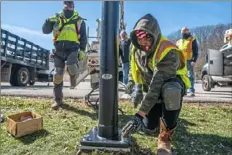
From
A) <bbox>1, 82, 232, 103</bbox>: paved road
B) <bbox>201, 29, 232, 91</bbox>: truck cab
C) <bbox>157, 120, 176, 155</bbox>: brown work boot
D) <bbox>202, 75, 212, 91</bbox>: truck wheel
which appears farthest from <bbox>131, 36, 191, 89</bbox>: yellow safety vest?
<bbox>202, 75, 212, 91</bbox>: truck wheel

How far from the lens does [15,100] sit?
5.10 meters

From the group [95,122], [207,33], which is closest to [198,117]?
[95,122]

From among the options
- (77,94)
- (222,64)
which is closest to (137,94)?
(77,94)

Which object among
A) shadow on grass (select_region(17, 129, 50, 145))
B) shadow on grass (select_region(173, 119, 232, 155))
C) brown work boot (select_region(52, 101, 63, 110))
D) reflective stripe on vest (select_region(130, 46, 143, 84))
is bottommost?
shadow on grass (select_region(173, 119, 232, 155))

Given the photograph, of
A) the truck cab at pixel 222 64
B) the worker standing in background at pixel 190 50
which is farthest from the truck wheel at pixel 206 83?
the worker standing in background at pixel 190 50

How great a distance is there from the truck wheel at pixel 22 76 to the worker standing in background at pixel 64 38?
6.80m

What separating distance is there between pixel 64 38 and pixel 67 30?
131 millimetres

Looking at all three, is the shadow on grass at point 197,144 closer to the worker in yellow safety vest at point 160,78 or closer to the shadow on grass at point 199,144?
the shadow on grass at point 199,144

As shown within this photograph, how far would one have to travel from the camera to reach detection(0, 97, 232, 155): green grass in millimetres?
3029

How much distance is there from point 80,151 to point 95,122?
3.88ft

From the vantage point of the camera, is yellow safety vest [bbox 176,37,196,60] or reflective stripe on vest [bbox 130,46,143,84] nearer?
reflective stripe on vest [bbox 130,46,143,84]

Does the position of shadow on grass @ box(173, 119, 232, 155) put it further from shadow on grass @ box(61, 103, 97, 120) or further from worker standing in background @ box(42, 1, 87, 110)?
worker standing in background @ box(42, 1, 87, 110)

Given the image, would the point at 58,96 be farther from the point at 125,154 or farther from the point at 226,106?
the point at 226,106

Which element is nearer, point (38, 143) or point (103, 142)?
point (103, 142)
